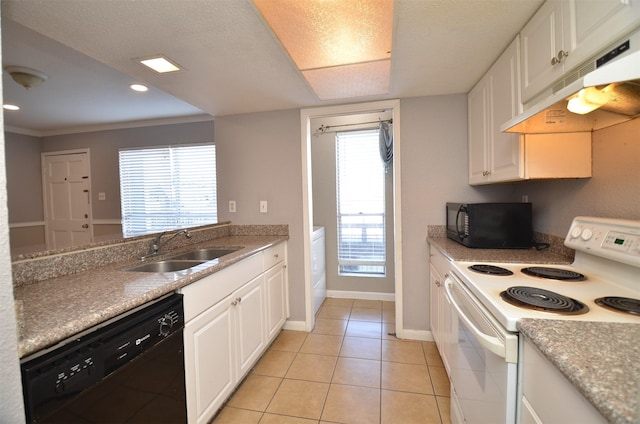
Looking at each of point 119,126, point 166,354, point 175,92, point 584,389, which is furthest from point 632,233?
point 119,126

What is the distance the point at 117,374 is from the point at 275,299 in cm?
152

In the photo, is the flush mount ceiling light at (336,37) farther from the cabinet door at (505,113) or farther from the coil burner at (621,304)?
the coil burner at (621,304)

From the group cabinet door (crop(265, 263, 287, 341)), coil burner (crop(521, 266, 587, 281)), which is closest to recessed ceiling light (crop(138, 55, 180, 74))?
cabinet door (crop(265, 263, 287, 341))

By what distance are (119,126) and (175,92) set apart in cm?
277

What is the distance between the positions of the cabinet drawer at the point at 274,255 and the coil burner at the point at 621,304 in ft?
6.24

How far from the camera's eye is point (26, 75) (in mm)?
2389

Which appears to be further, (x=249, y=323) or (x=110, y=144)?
(x=110, y=144)

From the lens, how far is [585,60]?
1033mm

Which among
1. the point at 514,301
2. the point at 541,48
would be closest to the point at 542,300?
the point at 514,301

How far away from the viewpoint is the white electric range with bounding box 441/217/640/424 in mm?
836

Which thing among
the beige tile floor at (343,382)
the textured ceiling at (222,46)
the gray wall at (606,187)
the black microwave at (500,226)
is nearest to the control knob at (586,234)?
the gray wall at (606,187)

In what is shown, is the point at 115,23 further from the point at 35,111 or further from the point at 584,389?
the point at 35,111

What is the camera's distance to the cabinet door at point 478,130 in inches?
76.5

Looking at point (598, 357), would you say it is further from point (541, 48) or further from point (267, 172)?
point (267, 172)
